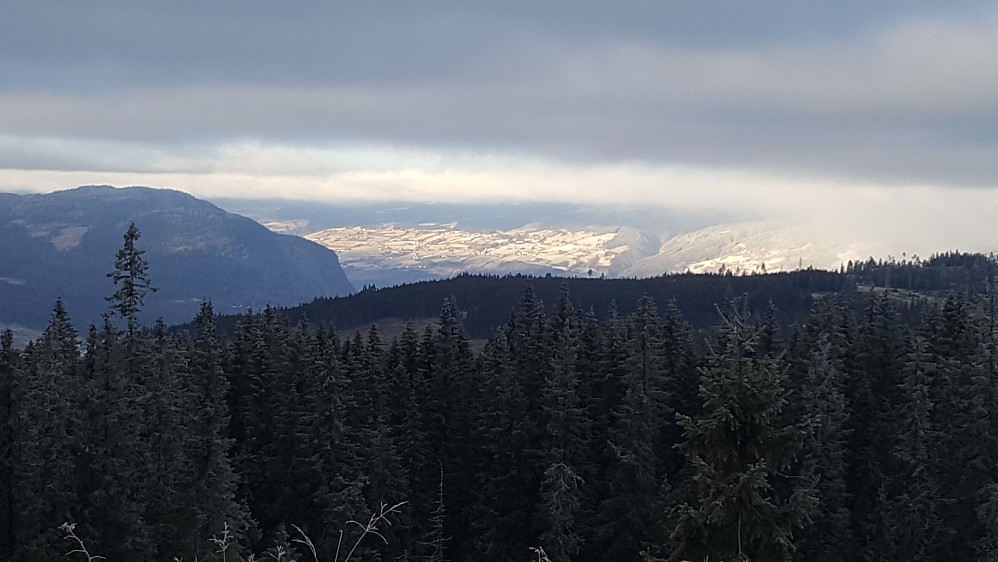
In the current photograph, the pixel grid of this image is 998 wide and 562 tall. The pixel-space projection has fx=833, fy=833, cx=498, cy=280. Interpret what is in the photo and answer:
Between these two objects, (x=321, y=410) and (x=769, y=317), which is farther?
(x=769, y=317)

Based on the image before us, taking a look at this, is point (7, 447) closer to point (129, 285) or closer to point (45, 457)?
point (45, 457)

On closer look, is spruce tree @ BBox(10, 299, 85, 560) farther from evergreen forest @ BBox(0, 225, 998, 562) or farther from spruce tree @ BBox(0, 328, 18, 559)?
spruce tree @ BBox(0, 328, 18, 559)

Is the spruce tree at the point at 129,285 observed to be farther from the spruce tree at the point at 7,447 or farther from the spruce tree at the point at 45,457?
the spruce tree at the point at 7,447

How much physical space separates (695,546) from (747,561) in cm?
139

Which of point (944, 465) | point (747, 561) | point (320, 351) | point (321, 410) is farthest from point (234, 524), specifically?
point (944, 465)

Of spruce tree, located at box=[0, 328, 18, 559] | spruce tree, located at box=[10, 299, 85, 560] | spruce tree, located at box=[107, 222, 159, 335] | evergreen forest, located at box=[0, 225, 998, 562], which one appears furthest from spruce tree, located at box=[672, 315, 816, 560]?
spruce tree, located at box=[0, 328, 18, 559]

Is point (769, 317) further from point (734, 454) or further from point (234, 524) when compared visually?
point (734, 454)

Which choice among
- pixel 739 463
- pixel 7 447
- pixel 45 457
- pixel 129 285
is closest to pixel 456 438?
pixel 129 285

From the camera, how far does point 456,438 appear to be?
59156 millimetres

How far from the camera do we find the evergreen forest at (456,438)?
36750mm

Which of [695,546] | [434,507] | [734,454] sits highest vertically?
[734,454]

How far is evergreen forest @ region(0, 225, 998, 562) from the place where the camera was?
36750 millimetres

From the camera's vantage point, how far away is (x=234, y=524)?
39500 millimetres

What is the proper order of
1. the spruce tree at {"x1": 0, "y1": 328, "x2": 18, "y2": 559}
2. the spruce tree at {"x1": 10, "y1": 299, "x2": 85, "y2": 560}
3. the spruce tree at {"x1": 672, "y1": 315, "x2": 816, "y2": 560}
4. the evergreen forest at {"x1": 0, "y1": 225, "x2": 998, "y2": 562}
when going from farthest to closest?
the spruce tree at {"x1": 0, "y1": 328, "x2": 18, "y2": 559} < the evergreen forest at {"x1": 0, "y1": 225, "x2": 998, "y2": 562} < the spruce tree at {"x1": 10, "y1": 299, "x2": 85, "y2": 560} < the spruce tree at {"x1": 672, "y1": 315, "x2": 816, "y2": 560}
